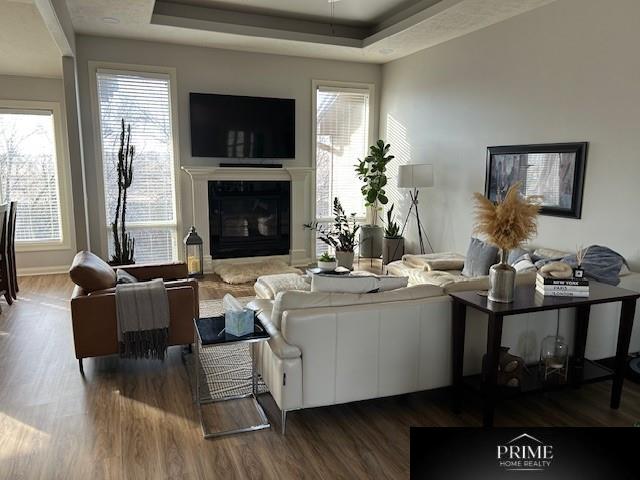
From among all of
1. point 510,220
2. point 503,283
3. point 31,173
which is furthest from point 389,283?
point 31,173

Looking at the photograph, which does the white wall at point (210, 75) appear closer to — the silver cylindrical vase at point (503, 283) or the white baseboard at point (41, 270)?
the white baseboard at point (41, 270)

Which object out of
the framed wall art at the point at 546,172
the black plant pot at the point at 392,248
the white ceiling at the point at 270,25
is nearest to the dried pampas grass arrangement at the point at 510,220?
the framed wall art at the point at 546,172

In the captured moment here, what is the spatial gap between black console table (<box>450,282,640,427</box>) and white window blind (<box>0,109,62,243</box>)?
6.12 meters

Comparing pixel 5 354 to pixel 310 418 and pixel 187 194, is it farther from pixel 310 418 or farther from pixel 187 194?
pixel 187 194

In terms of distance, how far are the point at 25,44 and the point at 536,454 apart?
594 centimetres

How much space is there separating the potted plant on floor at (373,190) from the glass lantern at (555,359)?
168 inches

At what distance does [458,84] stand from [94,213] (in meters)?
4.98

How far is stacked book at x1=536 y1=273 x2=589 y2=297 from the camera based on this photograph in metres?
2.80

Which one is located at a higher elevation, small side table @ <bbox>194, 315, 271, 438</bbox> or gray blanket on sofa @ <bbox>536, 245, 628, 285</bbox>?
gray blanket on sofa @ <bbox>536, 245, 628, 285</bbox>

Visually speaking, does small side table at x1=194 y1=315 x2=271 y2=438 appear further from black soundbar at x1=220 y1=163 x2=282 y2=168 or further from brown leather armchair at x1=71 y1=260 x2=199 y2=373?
black soundbar at x1=220 y1=163 x2=282 y2=168

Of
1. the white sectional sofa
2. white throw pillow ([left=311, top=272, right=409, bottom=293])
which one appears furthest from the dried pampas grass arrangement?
white throw pillow ([left=311, top=272, right=409, bottom=293])

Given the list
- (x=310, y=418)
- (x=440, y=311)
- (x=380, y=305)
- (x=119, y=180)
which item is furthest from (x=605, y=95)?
(x=119, y=180)

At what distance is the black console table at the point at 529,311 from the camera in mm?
2563

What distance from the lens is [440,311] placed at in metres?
2.89
